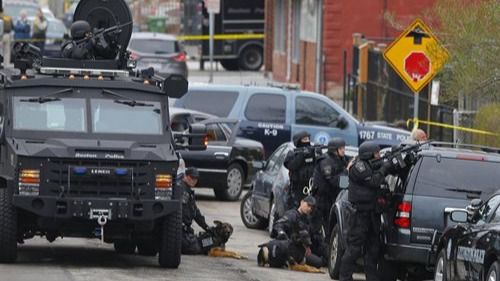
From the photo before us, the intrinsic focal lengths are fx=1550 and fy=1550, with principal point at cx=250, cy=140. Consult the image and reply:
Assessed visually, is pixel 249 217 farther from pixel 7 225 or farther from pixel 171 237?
pixel 7 225

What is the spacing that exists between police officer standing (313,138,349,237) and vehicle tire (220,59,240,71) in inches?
1715

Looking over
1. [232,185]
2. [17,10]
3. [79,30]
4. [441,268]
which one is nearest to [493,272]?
[441,268]

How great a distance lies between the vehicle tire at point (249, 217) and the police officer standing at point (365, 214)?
7.58m

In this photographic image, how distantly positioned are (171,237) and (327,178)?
343cm

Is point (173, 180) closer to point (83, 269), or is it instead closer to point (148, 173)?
point (148, 173)

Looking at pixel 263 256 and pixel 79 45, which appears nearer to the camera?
pixel 263 256

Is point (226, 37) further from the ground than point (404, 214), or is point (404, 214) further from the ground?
point (404, 214)

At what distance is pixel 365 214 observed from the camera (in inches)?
694

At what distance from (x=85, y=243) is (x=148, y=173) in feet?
13.1

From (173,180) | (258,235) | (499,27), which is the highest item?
(499,27)

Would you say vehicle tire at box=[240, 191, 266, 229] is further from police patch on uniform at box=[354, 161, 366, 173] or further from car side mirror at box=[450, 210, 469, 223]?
car side mirror at box=[450, 210, 469, 223]

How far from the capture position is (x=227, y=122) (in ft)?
95.5

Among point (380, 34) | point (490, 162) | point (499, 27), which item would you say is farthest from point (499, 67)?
point (380, 34)

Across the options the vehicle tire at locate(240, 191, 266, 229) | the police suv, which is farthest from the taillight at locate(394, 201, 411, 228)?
the police suv
